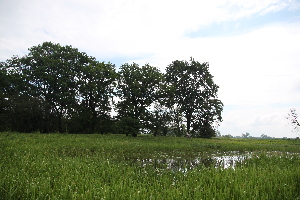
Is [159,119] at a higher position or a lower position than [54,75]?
lower

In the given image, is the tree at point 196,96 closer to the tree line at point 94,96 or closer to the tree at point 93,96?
the tree line at point 94,96

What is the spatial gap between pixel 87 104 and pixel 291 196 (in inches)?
1680

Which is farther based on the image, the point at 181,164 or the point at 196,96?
the point at 196,96

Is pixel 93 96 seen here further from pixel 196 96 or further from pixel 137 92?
pixel 196 96

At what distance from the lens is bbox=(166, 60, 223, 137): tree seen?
4706 cm

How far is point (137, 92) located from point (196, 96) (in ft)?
61.4

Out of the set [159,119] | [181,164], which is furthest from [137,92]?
[181,164]

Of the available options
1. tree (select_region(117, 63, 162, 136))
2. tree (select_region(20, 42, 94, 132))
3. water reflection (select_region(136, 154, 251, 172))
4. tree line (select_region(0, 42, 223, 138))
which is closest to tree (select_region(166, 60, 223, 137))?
tree line (select_region(0, 42, 223, 138))

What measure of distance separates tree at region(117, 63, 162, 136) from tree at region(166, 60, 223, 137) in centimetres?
1079

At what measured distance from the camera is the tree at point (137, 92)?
35406 mm

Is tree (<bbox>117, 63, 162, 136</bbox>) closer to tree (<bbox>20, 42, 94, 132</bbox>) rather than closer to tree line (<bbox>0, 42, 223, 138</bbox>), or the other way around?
tree line (<bbox>0, 42, 223, 138</bbox>)

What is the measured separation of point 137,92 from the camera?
35188mm

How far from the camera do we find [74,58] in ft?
142

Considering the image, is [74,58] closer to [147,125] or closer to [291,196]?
[147,125]
